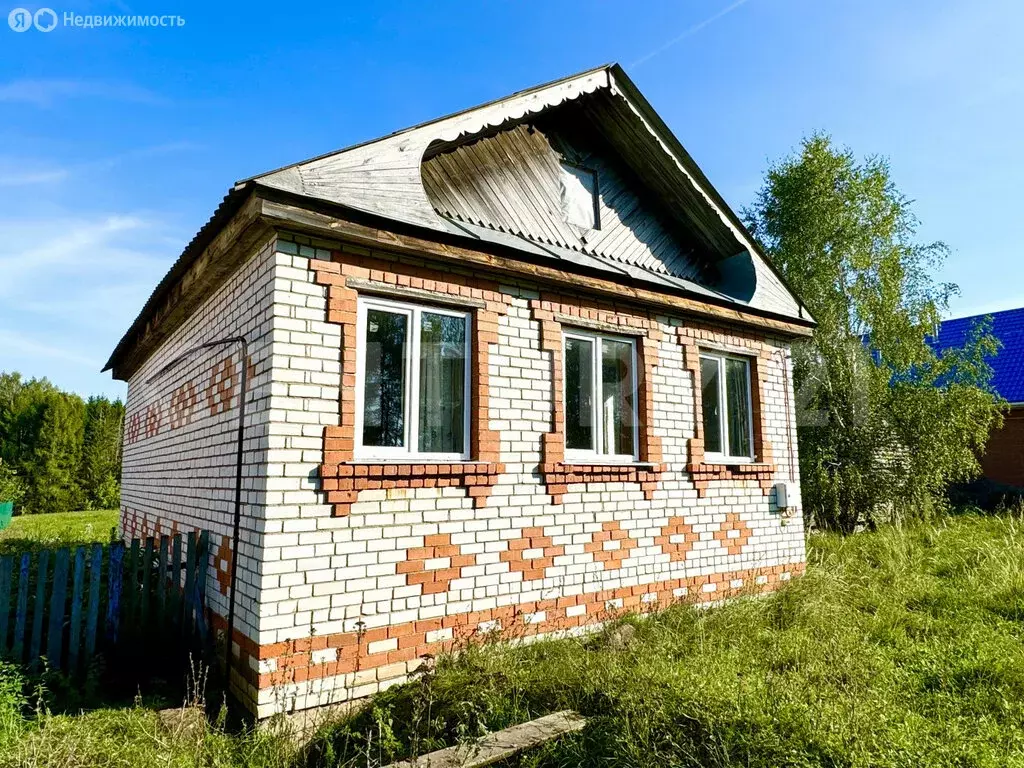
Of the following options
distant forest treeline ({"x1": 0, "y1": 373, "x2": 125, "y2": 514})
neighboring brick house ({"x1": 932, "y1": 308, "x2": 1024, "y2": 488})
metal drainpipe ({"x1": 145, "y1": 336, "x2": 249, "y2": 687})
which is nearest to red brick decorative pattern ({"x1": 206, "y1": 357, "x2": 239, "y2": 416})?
metal drainpipe ({"x1": 145, "y1": 336, "x2": 249, "y2": 687})

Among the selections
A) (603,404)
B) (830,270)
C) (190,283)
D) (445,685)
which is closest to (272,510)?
(445,685)

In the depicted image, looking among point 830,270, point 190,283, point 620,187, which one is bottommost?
point 190,283

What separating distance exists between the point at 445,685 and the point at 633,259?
5001 mm

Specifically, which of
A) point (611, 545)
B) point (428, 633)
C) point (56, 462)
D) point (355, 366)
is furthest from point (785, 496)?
point (56, 462)

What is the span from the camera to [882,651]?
5117mm

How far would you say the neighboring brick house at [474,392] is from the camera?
4312mm

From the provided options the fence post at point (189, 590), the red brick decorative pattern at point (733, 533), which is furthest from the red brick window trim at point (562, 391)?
the fence post at point (189, 590)

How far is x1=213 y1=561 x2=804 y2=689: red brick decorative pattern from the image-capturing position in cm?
405

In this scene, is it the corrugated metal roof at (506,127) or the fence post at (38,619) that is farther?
the corrugated metal roof at (506,127)

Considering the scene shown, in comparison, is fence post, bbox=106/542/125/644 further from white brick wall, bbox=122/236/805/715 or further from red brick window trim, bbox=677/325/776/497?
red brick window trim, bbox=677/325/776/497

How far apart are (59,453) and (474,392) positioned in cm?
2578

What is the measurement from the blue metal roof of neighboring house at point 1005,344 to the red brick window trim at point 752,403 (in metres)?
12.9

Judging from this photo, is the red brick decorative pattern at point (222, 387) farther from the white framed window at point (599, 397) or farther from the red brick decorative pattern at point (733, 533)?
the red brick decorative pattern at point (733, 533)

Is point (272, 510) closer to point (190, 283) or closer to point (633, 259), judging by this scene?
point (190, 283)
